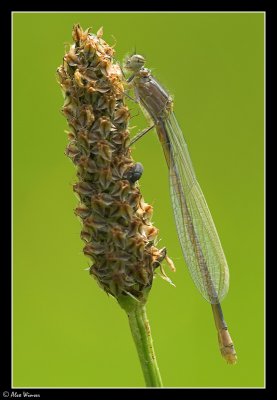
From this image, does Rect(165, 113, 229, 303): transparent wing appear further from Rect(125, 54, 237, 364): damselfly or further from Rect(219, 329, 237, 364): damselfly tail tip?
Rect(219, 329, 237, 364): damselfly tail tip

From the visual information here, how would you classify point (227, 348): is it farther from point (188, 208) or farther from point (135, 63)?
point (135, 63)

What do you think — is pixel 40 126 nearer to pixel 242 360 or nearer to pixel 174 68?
pixel 174 68

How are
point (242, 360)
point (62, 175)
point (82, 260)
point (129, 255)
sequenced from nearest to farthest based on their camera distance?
point (129, 255)
point (242, 360)
point (82, 260)
point (62, 175)

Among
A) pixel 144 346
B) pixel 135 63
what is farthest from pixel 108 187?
pixel 135 63

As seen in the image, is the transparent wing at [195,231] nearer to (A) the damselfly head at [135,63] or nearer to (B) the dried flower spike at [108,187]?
(A) the damselfly head at [135,63]

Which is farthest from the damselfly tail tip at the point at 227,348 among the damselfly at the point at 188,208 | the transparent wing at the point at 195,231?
the transparent wing at the point at 195,231

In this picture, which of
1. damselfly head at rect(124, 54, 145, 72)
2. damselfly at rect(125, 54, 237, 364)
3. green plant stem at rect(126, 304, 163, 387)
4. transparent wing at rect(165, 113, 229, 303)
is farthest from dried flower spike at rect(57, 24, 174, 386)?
damselfly head at rect(124, 54, 145, 72)

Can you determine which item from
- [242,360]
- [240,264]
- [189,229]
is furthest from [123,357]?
[189,229]
